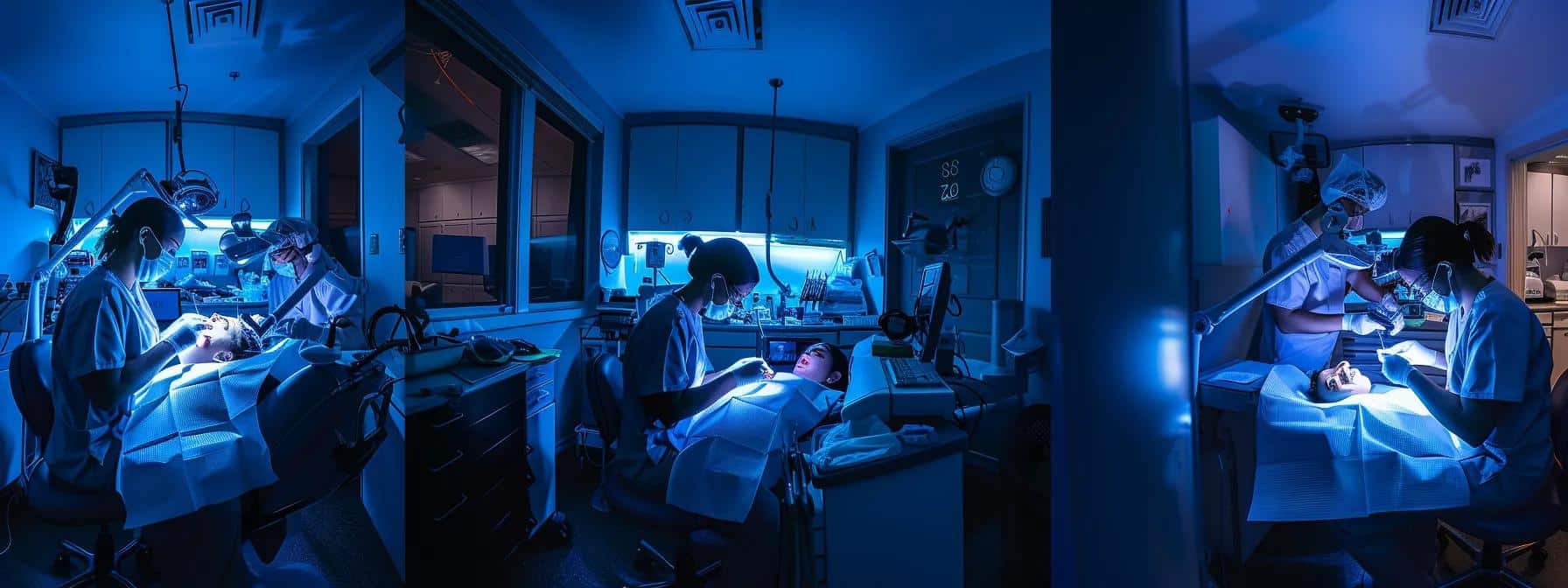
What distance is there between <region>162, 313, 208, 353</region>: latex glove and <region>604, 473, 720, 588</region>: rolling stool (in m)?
0.94

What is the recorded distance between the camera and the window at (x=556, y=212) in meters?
1.30

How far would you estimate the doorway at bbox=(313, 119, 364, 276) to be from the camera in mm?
849

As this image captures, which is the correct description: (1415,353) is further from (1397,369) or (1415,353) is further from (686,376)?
(686,376)

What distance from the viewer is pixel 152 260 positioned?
772 millimetres

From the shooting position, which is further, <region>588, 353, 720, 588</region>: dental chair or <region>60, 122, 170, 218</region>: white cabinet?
<region>588, 353, 720, 588</region>: dental chair

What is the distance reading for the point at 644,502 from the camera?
130 cm

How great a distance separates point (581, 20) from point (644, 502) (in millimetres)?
1511

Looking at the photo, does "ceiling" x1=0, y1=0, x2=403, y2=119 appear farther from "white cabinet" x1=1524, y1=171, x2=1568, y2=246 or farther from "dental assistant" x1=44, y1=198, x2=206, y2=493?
"white cabinet" x1=1524, y1=171, x2=1568, y2=246

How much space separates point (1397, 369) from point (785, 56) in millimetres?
1792

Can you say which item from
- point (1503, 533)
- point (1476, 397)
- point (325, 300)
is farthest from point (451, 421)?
point (1503, 533)

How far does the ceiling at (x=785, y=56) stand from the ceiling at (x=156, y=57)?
1.94 feet

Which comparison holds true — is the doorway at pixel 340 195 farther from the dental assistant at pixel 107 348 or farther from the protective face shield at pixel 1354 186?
the protective face shield at pixel 1354 186

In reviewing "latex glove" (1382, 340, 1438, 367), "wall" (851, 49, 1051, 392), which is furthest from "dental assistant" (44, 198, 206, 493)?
"latex glove" (1382, 340, 1438, 367)

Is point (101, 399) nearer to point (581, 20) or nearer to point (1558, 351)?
point (581, 20)
